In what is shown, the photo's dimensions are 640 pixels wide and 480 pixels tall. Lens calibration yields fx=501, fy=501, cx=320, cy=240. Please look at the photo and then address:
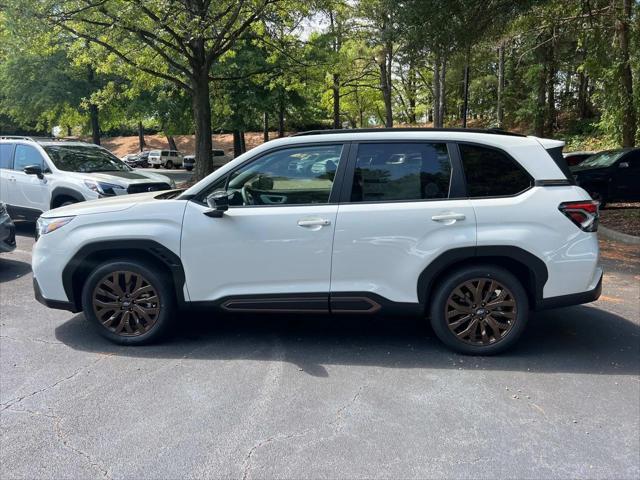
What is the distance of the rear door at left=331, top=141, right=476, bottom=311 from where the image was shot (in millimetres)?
3969

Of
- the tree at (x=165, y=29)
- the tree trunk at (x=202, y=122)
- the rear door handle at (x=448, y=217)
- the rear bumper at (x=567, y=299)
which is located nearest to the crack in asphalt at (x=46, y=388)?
the rear door handle at (x=448, y=217)

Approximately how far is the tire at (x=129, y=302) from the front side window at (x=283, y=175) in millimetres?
982

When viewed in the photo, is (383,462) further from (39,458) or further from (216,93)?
(216,93)

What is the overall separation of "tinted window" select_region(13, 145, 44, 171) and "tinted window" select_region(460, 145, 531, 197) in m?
7.90

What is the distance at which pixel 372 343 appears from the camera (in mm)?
4406

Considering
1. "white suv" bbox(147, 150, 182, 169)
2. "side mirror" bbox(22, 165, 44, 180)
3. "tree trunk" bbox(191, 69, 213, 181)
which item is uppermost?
"white suv" bbox(147, 150, 182, 169)

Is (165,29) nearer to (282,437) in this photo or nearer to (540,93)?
(282,437)

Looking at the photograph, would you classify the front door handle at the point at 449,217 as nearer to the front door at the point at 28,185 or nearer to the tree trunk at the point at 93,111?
the front door at the point at 28,185

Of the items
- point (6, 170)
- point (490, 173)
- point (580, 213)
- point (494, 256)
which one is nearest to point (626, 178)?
point (580, 213)

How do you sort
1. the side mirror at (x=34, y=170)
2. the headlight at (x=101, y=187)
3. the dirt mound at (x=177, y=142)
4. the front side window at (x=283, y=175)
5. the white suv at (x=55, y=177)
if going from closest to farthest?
the front side window at (x=283, y=175), the headlight at (x=101, y=187), the white suv at (x=55, y=177), the side mirror at (x=34, y=170), the dirt mound at (x=177, y=142)

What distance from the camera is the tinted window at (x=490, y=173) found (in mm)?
4062

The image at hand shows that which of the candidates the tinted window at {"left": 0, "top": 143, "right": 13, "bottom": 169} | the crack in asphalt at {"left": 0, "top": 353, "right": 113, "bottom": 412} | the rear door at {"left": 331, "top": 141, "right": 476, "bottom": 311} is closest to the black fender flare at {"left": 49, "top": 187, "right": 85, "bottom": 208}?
the tinted window at {"left": 0, "top": 143, "right": 13, "bottom": 169}

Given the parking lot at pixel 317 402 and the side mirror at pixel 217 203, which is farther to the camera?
the side mirror at pixel 217 203

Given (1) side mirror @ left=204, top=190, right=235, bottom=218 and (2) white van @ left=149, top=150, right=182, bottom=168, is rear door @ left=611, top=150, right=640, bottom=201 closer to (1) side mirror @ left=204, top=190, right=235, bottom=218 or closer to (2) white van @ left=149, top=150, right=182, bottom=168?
(1) side mirror @ left=204, top=190, right=235, bottom=218
